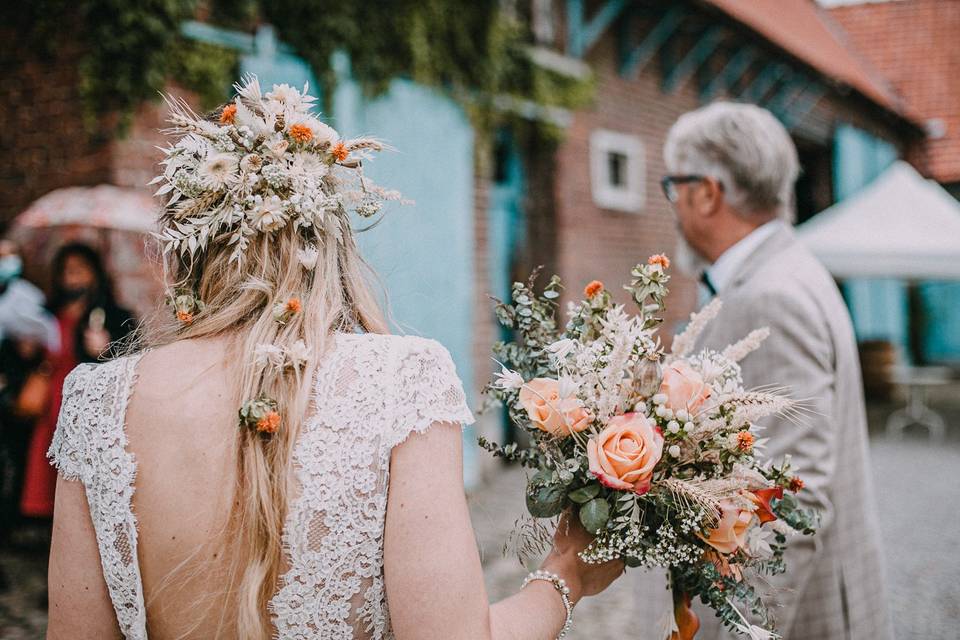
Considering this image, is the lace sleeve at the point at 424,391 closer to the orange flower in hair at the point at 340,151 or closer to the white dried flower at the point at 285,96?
the orange flower in hair at the point at 340,151

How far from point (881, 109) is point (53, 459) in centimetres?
1654

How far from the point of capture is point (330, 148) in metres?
1.46

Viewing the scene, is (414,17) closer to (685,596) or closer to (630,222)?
(630,222)

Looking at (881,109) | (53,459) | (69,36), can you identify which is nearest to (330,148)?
(53,459)

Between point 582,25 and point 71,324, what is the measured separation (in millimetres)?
5901

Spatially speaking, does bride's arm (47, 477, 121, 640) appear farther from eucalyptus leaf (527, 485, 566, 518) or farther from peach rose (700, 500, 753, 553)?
peach rose (700, 500, 753, 553)

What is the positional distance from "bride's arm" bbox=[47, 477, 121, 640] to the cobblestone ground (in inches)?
63.4

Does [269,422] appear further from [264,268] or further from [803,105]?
[803,105]

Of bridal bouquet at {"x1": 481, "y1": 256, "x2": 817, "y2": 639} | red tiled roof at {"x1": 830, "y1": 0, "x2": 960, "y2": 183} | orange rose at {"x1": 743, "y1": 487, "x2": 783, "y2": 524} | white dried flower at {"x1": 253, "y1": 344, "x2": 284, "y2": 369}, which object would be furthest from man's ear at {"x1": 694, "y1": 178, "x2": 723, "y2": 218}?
red tiled roof at {"x1": 830, "y1": 0, "x2": 960, "y2": 183}

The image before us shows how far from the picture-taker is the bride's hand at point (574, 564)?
1.49 meters

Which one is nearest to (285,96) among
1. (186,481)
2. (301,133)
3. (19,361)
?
(301,133)

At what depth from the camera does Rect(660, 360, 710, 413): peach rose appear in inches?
58.5

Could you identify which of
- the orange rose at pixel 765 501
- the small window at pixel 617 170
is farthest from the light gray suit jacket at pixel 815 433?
the small window at pixel 617 170

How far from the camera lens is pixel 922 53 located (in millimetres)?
17906
